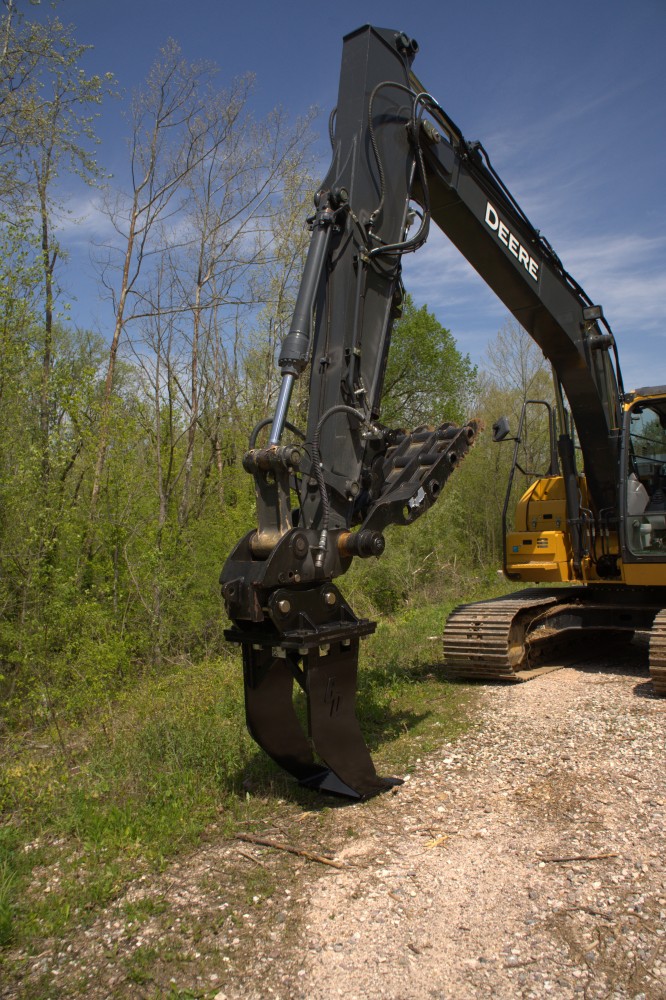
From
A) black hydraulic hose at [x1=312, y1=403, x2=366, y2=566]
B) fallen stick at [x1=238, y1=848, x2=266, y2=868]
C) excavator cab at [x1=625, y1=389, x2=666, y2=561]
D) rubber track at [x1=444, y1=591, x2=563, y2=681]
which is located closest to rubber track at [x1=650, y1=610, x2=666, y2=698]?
excavator cab at [x1=625, y1=389, x2=666, y2=561]

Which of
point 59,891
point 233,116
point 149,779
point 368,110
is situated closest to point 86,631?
point 149,779

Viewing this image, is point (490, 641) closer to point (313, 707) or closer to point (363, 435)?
point (363, 435)

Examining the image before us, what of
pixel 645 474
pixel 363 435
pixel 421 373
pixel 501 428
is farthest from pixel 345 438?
pixel 421 373

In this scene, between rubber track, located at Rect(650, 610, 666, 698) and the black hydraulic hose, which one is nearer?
the black hydraulic hose

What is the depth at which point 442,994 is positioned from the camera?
2609 mm

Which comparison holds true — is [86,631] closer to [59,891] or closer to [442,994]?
[59,891]

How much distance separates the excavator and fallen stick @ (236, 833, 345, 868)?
1.54 feet

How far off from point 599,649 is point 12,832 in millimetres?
6219

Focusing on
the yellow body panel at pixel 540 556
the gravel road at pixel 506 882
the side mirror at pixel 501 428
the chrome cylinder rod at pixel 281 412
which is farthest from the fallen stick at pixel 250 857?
the yellow body panel at pixel 540 556

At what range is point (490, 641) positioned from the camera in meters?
6.75

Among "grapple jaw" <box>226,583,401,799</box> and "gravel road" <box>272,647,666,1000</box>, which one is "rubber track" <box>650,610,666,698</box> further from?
"grapple jaw" <box>226,583,401,799</box>

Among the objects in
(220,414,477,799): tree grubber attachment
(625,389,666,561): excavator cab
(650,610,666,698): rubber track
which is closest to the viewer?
(220,414,477,799): tree grubber attachment

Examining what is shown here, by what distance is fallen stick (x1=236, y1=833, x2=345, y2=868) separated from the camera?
139 inches

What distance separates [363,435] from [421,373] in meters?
18.7
